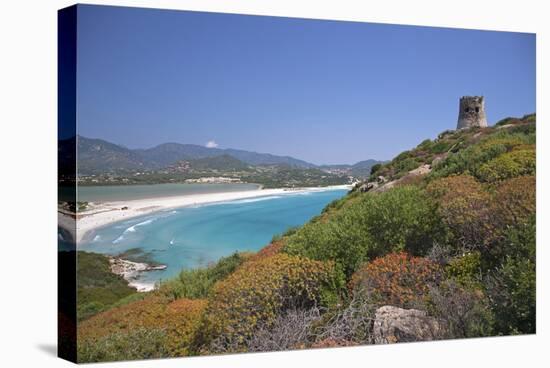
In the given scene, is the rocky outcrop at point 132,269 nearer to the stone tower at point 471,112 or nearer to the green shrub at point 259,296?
the green shrub at point 259,296

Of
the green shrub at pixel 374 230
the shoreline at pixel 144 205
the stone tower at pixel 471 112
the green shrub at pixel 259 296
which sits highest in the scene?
the stone tower at pixel 471 112

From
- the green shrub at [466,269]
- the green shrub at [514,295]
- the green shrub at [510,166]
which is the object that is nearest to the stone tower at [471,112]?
the green shrub at [510,166]

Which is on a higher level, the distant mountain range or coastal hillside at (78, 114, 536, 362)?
the distant mountain range

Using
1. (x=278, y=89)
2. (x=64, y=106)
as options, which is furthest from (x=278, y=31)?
(x=64, y=106)

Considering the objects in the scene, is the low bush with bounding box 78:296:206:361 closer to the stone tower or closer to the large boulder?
the large boulder

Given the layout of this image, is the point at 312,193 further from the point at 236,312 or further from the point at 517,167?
the point at 517,167

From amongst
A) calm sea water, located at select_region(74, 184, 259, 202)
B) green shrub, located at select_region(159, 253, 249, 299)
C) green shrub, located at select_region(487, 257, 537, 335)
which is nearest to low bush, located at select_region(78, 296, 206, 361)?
green shrub, located at select_region(159, 253, 249, 299)
